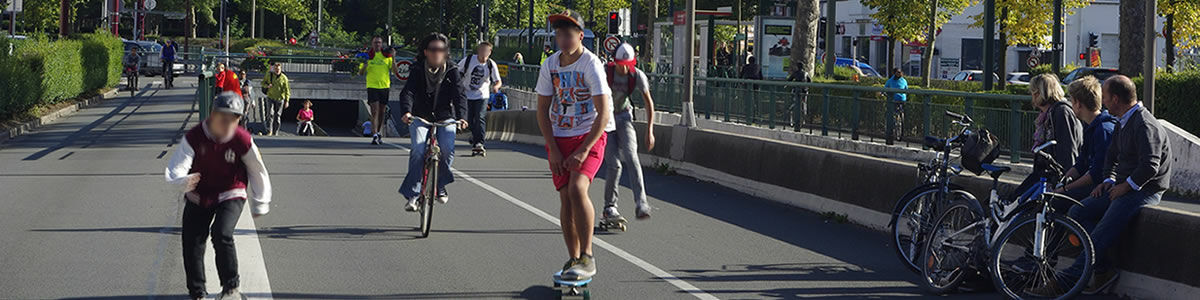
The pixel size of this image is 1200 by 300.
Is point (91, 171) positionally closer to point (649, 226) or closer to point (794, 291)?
point (649, 226)

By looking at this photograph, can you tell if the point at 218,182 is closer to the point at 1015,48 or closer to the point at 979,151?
the point at 979,151

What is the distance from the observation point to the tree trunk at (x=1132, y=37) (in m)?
23.7

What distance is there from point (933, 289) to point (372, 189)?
709 cm

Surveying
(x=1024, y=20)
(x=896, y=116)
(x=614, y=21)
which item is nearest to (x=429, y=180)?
(x=896, y=116)

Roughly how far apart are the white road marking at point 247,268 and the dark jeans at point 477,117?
7.23 metres

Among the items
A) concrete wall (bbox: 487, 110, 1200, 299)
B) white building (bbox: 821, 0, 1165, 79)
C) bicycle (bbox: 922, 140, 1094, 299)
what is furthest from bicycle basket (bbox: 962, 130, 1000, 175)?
white building (bbox: 821, 0, 1165, 79)

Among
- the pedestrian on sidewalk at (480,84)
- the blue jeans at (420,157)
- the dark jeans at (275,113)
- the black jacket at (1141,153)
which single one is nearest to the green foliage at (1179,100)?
the pedestrian on sidewalk at (480,84)

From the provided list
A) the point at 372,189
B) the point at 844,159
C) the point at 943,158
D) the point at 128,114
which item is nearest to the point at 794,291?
the point at 943,158

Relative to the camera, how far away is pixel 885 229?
36.7ft

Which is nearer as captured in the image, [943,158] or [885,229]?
[943,158]

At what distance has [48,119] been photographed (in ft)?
95.3

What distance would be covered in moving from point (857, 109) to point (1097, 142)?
43.2ft

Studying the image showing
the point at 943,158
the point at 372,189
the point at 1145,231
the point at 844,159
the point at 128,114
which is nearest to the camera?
the point at 1145,231

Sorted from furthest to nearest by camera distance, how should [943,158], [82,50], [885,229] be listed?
[82,50] < [885,229] < [943,158]
